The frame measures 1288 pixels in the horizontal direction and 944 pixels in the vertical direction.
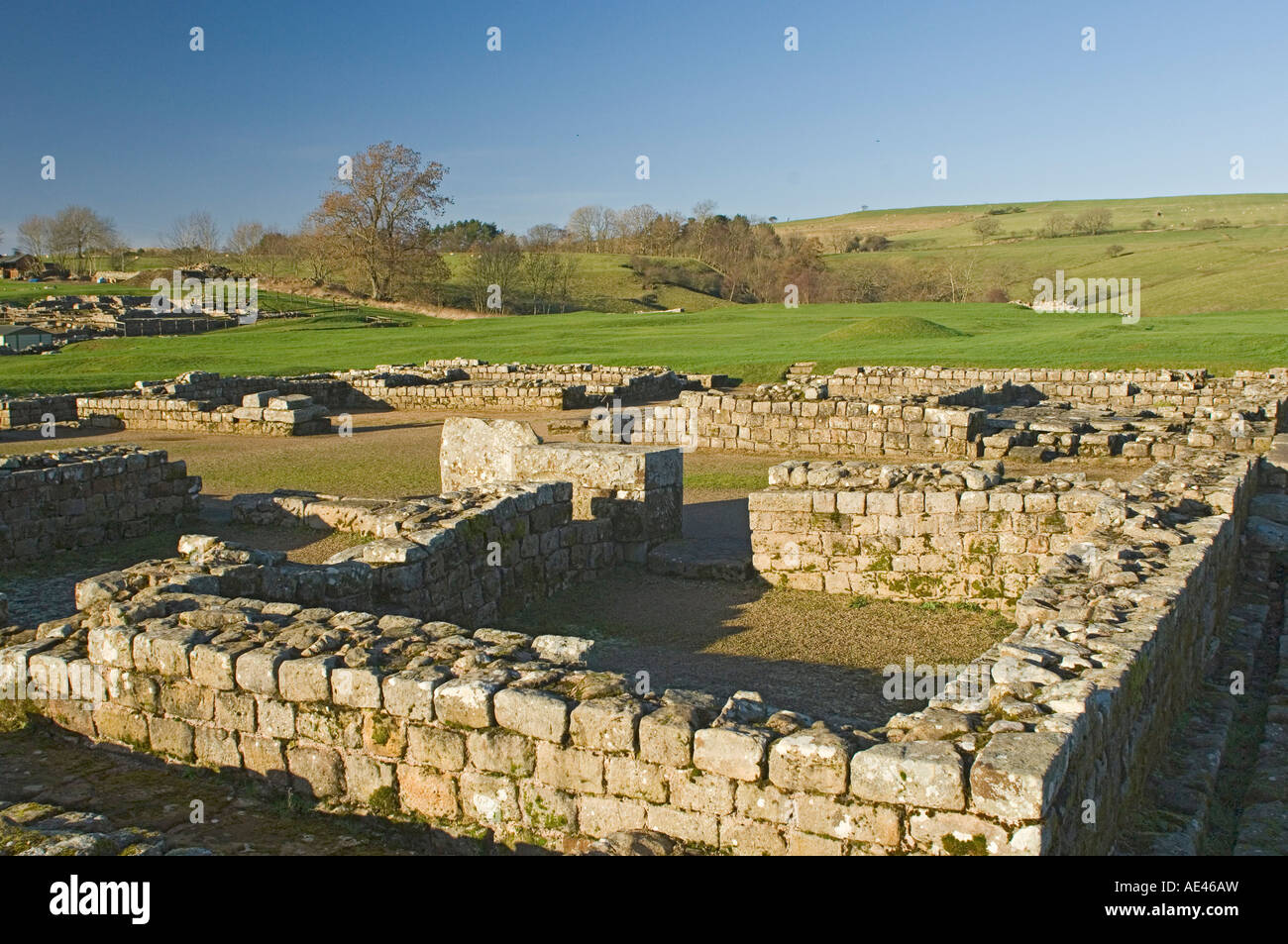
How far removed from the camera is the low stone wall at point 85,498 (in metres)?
13.1

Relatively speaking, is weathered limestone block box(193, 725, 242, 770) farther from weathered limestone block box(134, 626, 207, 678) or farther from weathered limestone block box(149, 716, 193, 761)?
weathered limestone block box(134, 626, 207, 678)

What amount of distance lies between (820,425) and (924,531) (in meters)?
10.5

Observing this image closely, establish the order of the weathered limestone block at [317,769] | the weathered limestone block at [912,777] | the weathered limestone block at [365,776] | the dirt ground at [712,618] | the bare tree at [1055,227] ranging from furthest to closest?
1. the bare tree at [1055,227]
2. the dirt ground at [712,618]
3. the weathered limestone block at [317,769]
4. the weathered limestone block at [365,776]
5. the weathered limestone block at [912,777]

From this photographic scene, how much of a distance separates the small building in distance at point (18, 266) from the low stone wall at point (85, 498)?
223 feet

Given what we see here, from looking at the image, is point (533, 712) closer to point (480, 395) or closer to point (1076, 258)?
point (480, 395)

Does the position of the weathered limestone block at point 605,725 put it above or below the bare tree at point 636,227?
below

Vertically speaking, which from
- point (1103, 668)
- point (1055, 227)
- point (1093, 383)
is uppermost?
point (1055, 227)

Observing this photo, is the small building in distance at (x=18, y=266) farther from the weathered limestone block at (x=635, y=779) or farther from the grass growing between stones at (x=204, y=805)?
the weathered limestone block at (x=635, y=779)

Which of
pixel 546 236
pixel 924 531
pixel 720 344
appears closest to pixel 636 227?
pixel 546 236

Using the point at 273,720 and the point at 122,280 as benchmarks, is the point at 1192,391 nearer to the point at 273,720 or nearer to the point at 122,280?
the point at 273,720

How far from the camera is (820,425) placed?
69.4 feet

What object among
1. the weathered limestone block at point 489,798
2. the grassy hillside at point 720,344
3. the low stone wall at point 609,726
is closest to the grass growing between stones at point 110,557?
the low stone wall at point 609,726
